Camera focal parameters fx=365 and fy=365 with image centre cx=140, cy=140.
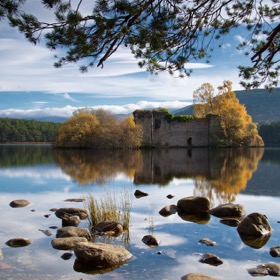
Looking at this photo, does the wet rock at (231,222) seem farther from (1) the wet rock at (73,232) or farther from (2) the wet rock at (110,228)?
(1) the wet rock at (73,232)

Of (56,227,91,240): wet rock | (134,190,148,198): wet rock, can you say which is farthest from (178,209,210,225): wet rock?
(56,227,91,240): wet rock

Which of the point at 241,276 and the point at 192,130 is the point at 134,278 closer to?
the point at 241,276

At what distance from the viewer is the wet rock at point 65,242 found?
686 centimetres

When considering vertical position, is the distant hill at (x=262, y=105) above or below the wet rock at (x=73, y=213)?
above

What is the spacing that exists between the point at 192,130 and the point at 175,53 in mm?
46602

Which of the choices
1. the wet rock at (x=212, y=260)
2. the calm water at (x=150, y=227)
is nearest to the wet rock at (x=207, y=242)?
the calm water at (x=150, y=227)

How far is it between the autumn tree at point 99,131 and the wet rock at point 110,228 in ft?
125

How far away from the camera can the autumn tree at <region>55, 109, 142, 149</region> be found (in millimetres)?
46312

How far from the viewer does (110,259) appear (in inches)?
240

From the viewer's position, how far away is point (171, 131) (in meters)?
53.6

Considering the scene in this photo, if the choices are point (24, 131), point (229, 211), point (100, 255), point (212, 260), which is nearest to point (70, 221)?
point (100, 255)

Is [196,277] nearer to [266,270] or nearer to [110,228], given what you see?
[266,270]

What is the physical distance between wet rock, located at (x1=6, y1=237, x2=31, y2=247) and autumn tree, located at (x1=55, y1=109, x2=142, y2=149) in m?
38.7

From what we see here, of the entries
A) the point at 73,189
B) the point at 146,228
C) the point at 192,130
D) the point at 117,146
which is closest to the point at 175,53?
the point at 146,228
